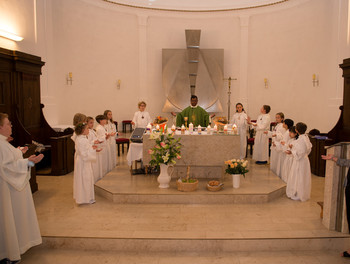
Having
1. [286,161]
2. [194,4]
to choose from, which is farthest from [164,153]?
[194,4]

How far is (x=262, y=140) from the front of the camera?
9.41m

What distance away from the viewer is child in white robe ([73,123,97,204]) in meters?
5.92

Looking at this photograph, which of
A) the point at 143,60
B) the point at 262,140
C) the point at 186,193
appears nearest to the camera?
the point at 186,193

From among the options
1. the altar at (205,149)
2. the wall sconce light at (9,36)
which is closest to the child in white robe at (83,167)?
the altar at (205,149)

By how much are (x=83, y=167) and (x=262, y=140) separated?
5.34 metres

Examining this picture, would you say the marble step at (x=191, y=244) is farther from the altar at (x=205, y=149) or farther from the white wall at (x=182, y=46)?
the white wall at (x=182, y=46)

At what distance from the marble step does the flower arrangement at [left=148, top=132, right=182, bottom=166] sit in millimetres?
1882

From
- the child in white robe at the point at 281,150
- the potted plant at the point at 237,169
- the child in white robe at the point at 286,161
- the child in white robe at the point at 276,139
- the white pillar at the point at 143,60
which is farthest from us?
the white pillar at the point at 143,60

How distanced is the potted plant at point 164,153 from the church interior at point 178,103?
0.96 ft

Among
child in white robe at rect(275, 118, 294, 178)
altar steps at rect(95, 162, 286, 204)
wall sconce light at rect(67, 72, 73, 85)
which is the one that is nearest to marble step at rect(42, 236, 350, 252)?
altar steps at rect(95, 162, 286, 204)

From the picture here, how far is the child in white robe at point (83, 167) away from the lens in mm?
5918

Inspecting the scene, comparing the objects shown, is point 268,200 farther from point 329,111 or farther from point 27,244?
point 329,111

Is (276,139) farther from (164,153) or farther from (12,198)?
→ (12,198)

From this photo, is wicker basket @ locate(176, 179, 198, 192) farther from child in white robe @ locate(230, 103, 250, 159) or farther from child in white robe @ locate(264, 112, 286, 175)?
child in white robe @ locate(230, 103, 250, 159)
